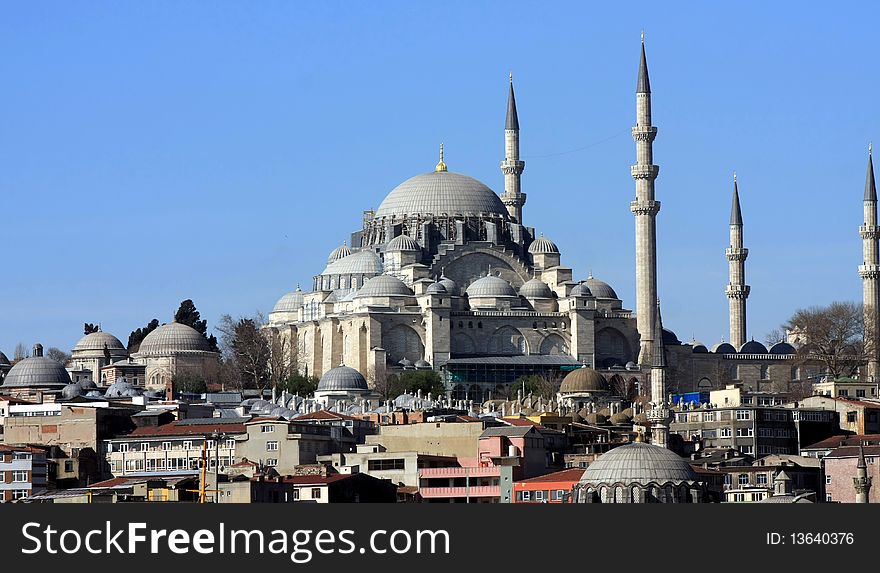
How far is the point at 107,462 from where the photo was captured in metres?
66.6

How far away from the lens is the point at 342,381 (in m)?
83.3

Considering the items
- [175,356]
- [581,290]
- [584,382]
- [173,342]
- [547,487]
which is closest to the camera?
[547,487]

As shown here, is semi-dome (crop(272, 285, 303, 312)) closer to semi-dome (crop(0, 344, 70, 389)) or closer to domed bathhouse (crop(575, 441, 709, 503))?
semi-dome (crop(0, 344, 70, 389))

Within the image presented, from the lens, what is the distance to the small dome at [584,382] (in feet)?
273

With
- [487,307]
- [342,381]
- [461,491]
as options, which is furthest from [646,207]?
[461,491]

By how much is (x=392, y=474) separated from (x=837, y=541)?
75.8 feet

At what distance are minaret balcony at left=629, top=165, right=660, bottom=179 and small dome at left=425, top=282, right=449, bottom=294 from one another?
7.10 m

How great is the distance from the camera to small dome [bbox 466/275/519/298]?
312 ft

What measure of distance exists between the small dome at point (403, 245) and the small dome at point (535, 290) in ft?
13.8

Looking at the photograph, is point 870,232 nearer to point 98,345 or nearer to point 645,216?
point 645,216

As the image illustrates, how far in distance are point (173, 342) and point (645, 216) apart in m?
16.0

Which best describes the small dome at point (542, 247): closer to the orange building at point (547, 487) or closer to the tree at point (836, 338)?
the tree at point (836, 338)

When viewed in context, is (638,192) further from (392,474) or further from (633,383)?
(392,474)

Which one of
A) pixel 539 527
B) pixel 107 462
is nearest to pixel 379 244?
pixel 107 462
